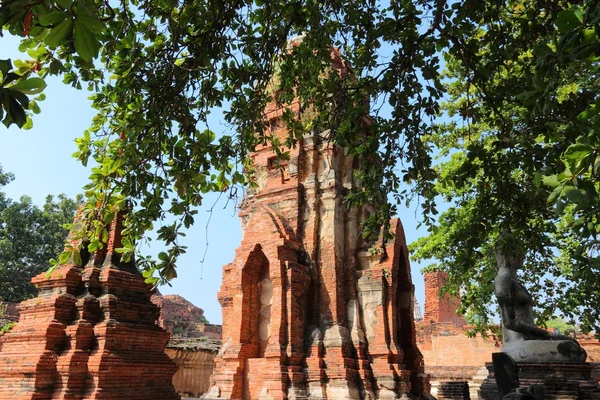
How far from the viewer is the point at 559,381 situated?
6.55m

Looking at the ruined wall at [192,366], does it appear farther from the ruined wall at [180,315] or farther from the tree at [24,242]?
the tree at [24,242]

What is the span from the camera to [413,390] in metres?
10.8

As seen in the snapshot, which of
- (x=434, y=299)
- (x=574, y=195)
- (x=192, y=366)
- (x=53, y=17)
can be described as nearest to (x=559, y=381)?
(x=574, y=195)

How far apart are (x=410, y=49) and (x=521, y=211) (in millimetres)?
2243

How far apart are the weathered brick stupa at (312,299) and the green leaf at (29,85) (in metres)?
6.93

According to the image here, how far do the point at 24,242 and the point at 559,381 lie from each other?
24809mm

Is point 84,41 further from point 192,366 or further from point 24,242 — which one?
point 24,242

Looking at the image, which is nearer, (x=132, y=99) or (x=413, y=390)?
(x=132, y=99)

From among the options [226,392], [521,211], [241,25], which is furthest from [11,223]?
[521,211]

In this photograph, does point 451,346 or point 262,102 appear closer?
point 262,102

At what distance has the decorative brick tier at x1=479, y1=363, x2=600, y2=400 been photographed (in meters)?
6.45

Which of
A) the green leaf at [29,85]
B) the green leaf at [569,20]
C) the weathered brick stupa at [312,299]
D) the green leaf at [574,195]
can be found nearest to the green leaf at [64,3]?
the green leaf at [29,85]

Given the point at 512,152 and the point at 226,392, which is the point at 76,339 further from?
the point at 512,152

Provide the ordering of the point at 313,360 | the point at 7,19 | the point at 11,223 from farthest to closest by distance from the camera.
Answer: the point at 11,223, the point at 313,360, the point at 7,19
